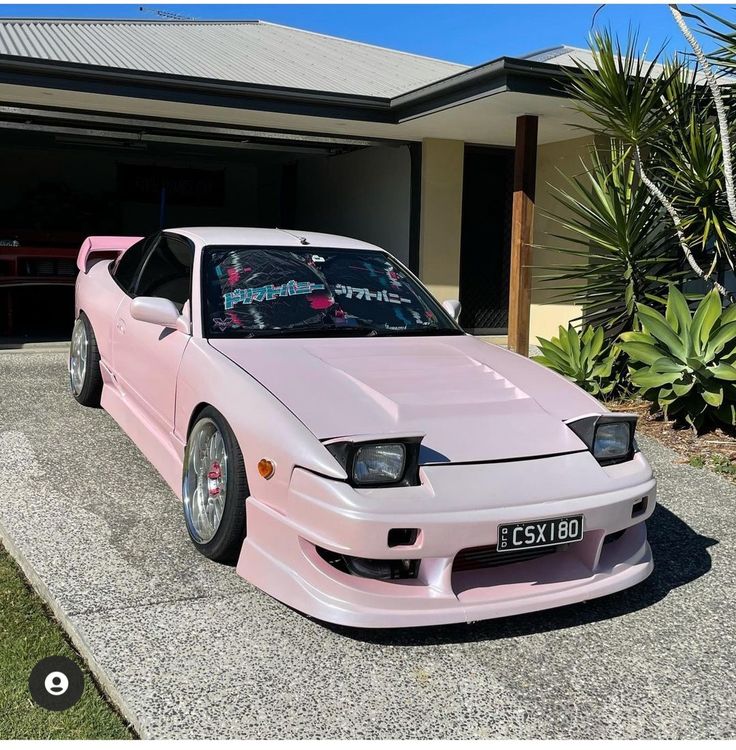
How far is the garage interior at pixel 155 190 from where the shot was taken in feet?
34.1

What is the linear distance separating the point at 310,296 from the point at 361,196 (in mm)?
9223

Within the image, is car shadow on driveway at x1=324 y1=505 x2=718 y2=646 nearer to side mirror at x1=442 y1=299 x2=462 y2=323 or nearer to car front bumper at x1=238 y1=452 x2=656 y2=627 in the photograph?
car front bumper at x1=238 y1=452 x2=656 y2=627

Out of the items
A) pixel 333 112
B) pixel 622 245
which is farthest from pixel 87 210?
pixel 622 245

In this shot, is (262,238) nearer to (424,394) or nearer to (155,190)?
(424,394)

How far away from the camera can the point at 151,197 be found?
1744 centimetres

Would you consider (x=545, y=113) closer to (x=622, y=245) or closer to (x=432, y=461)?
(x=622, y=245)

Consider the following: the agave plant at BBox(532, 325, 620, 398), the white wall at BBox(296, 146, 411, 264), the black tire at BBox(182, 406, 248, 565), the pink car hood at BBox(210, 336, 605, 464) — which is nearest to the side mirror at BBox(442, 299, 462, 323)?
the pink car hood at BBox(210, 336, 605, 464)

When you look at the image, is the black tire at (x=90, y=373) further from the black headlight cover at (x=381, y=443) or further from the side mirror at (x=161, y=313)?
the black headlight cover at (x=381, y=443)

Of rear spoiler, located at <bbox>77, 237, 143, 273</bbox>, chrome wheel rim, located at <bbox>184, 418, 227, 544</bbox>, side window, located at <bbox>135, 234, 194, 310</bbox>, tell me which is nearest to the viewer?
chrome wheel rim, located at <bbox>184, 418, 227, 544</bbox>

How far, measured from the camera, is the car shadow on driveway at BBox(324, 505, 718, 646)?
9.93 ft

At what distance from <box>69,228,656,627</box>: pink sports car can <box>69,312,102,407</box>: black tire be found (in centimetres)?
127

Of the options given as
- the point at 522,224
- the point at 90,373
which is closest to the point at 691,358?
the point at 522,224

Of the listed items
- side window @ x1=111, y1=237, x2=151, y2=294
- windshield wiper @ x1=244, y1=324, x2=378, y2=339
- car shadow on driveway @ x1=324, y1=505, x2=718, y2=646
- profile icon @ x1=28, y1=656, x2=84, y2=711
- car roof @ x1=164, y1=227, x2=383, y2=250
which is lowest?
car shadow on driveway @ x1=324, y1=505, x2=718, y2=646

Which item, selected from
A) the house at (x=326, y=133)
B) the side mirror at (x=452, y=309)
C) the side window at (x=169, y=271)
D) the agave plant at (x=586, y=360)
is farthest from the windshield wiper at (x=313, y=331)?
the house at (x=326, y=133)
